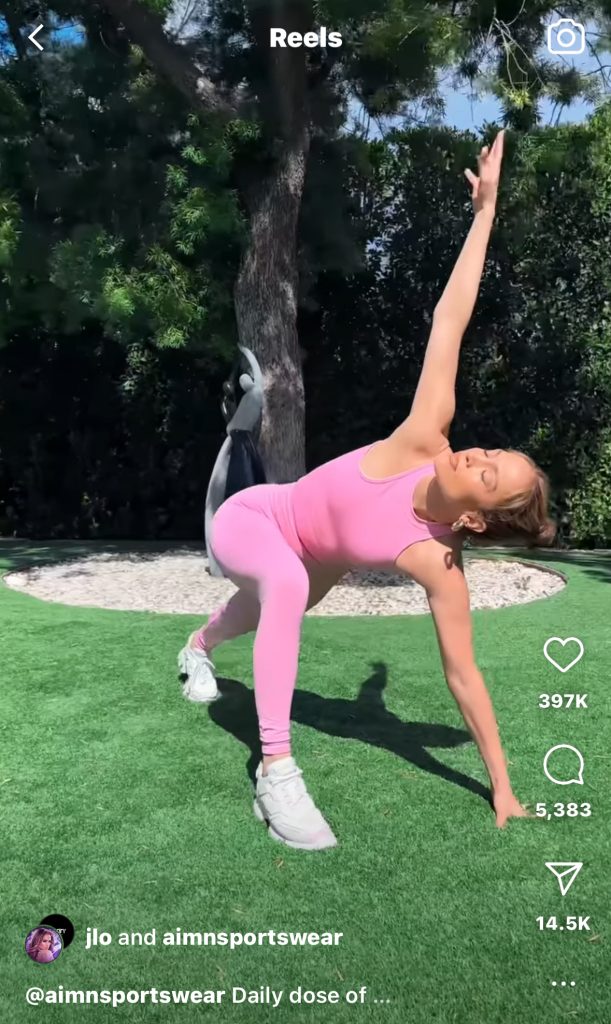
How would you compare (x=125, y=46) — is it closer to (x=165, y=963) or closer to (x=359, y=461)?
(x=359, y=461)

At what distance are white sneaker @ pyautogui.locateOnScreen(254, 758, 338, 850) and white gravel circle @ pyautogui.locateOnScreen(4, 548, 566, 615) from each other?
137 inches

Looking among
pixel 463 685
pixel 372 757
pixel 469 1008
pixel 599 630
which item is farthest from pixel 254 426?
pixel 469 1008

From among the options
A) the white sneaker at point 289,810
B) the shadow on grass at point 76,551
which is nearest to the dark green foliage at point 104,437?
the shadow on grass at point 76,551

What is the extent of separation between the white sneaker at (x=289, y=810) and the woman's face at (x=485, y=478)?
96cm

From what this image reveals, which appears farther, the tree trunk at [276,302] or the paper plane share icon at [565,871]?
the tree trunk at [276,302]

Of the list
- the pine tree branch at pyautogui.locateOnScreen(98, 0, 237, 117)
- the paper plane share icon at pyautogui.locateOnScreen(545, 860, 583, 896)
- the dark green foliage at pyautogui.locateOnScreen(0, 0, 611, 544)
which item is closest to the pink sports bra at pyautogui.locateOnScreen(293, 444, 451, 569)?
the paper plane share icon at pyautogui.locateOnScreen(545, 860, 583, 896)

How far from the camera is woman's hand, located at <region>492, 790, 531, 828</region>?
106 inches

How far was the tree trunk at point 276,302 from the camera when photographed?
810 centimetres

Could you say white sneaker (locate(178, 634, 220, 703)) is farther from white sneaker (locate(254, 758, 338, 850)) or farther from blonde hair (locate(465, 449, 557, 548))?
blonde hair (locate(465, 449, 557, 548))

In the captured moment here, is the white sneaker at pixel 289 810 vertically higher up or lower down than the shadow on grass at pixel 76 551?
higher up

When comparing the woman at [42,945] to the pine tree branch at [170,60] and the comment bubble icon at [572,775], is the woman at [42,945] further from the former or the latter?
the pine tree branch at [170,60]

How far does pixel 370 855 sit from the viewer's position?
2.46 metres

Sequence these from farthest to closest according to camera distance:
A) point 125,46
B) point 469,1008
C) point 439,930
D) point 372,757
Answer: point 125,46
point 372,757
point 439,930
point 469,1008

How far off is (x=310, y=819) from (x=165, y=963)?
75 cm
